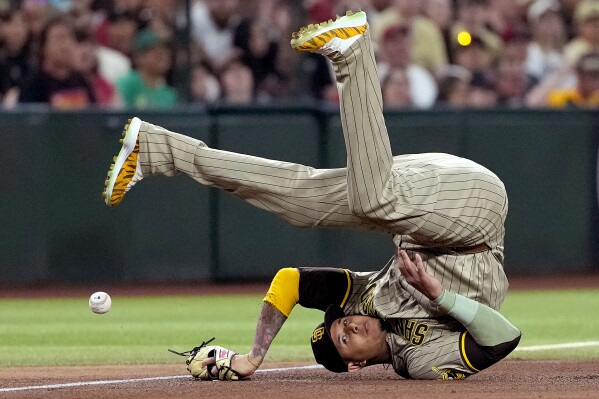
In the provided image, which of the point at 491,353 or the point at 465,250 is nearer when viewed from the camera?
the point at 491,353

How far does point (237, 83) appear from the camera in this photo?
1293 centimetres

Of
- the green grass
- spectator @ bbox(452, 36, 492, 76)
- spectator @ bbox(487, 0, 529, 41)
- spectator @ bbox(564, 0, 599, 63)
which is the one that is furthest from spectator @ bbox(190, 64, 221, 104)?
spectator @ bbox(564, 0, 599, 63)

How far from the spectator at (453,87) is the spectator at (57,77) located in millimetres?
3758

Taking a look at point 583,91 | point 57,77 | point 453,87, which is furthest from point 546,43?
point 57,77

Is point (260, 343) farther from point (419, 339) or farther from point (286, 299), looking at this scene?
point (419, 339)

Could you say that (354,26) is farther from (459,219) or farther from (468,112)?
(468,112)

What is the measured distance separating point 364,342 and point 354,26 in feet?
4.82

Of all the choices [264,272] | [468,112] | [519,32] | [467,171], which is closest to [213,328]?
[264,272]

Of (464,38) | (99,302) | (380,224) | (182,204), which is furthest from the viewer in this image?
(464,38)

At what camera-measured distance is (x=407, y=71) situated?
1333 cm

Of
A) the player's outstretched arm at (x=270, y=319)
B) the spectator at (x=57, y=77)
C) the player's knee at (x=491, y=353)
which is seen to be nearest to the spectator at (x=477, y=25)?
the spectator at (x=57, y=77)

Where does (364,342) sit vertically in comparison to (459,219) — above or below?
below

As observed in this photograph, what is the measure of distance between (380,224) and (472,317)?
60 centimetres

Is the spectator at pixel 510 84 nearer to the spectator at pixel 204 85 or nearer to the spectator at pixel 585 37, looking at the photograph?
the spectator at pixel 585 37
